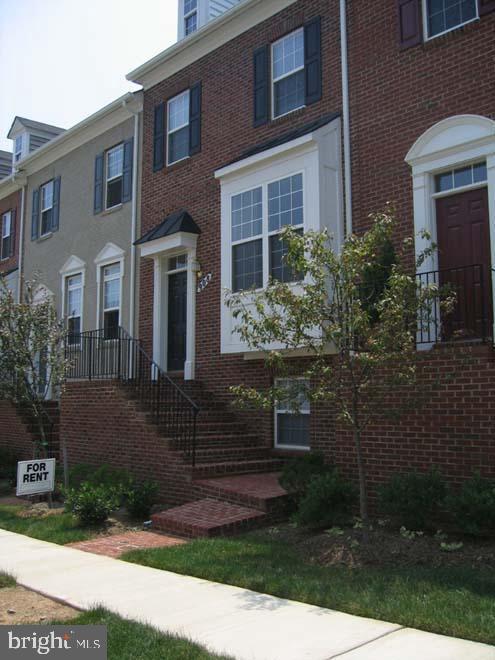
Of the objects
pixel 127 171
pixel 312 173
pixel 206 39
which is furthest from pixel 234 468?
pixel 206 39

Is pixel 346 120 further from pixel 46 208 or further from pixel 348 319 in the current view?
pixel 46 208

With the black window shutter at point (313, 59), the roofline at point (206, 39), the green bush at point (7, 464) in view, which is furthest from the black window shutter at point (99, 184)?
the black window shutter at point (313, 59)

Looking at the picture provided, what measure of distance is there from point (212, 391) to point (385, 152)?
539cm

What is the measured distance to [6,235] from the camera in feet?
71.4

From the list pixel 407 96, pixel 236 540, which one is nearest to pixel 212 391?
pixel 236 540

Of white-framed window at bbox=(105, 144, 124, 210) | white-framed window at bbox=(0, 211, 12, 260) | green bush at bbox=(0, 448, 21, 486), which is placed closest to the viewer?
green bush at bbox=(0, 448, 21, 486)

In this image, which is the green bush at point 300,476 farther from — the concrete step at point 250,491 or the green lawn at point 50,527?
the green lawn at point 50,527

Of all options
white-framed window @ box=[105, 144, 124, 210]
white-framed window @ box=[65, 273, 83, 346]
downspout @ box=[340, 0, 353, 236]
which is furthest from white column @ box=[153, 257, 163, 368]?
downspout @ box=[340, 0, 353, 236]

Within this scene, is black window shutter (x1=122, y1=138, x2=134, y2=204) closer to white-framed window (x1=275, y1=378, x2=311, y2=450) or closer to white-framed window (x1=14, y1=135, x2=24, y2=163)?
white-framed window (x1=275, y1=378, x2=311, y2=450)

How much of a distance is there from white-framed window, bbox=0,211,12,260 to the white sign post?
41.5 ft

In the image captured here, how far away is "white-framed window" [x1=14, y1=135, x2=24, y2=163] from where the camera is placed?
22078 mm

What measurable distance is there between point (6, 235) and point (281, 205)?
13443 mm

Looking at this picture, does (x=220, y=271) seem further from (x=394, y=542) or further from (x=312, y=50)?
(x=394, y=542)

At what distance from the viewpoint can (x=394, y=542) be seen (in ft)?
23.3
